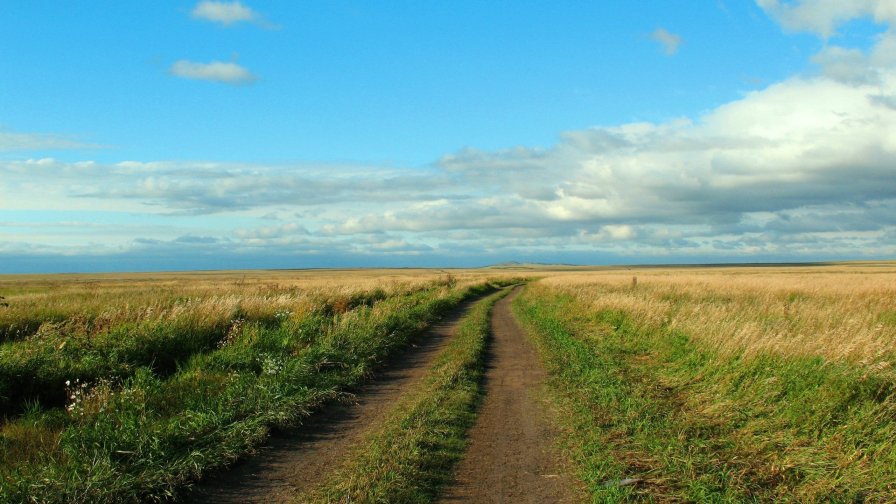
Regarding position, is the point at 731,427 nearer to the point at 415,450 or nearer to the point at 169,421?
the point at 415,450

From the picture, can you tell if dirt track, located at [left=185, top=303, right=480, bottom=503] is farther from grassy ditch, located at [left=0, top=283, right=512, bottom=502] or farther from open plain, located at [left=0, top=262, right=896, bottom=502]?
grassy ditch, located at [left=0, top=283, right=512, bottom=502]

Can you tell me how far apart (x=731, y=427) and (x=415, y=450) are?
423 centimetres

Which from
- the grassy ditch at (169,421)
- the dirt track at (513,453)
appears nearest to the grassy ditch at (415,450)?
the dirt track at (513,453)

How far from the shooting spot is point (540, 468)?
6.36 meters

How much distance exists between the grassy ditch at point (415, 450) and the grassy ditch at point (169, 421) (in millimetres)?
1381

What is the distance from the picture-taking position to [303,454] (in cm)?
681

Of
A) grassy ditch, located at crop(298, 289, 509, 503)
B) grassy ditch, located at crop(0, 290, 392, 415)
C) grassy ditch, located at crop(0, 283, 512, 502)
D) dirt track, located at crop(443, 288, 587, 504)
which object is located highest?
grassy ditch, located at crop(0, 290, 392, 415)

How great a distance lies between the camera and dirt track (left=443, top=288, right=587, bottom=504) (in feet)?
18.5

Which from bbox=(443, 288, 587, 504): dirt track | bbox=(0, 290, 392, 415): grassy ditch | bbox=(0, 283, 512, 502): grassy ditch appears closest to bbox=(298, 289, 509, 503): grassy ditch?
bbox=(443, 288, 587, 504): dirt track

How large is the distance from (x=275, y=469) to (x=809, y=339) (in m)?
10.1

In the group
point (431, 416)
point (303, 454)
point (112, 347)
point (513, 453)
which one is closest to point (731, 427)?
point (513, 453)

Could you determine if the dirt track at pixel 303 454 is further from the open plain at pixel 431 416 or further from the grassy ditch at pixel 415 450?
the grassy ditch at pixel 415 450

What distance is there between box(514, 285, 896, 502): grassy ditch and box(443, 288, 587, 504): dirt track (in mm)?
315

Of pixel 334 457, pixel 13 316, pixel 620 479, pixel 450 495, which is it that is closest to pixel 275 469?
pixel 334 457
